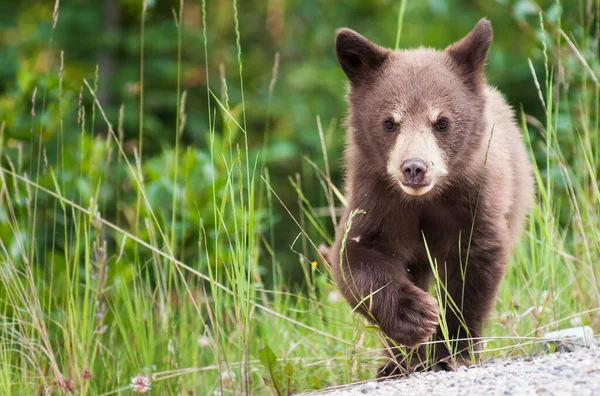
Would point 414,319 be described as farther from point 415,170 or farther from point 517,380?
point 517,380

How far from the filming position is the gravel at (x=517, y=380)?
2.94 metres

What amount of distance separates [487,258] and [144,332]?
1760mm

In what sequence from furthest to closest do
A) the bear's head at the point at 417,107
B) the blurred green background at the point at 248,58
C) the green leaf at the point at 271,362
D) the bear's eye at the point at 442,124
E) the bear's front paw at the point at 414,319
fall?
the blurred green background at the point at 248,58
the bear's eye at the point at 442,124
the bear's head at the point at 417,107
the green leaf at the point at 271,362
the bear's front paw at the point at 414,319

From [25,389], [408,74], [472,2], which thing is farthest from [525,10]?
[472,2]

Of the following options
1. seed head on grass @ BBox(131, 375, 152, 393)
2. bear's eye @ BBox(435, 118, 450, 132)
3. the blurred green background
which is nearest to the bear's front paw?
bear's eye @ BBox(435, 118, 450, 132)

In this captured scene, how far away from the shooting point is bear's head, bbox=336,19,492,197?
4.22 m

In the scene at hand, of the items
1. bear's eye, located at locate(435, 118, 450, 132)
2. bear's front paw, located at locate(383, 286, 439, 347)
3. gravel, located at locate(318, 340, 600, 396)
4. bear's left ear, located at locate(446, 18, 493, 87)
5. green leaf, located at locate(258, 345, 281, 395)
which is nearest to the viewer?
gravel, located at locate(318, 340, 600, 396)

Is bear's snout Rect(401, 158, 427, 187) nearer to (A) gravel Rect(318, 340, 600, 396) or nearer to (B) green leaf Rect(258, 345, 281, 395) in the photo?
(A) gravel Rect(318, 340, 600, 396)

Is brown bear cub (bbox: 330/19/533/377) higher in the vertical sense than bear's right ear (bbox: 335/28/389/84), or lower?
lower

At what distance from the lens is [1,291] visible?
4898mm

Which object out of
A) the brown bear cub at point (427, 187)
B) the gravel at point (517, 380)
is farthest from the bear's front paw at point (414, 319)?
the gravel at point (517, 380)

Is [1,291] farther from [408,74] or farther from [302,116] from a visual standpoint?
[302,116]

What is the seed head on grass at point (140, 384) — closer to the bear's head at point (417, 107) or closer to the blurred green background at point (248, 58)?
the bear's head at point (417, 107)

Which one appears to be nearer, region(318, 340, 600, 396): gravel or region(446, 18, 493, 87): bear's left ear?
region(318, 340, 600, 396): gravel
